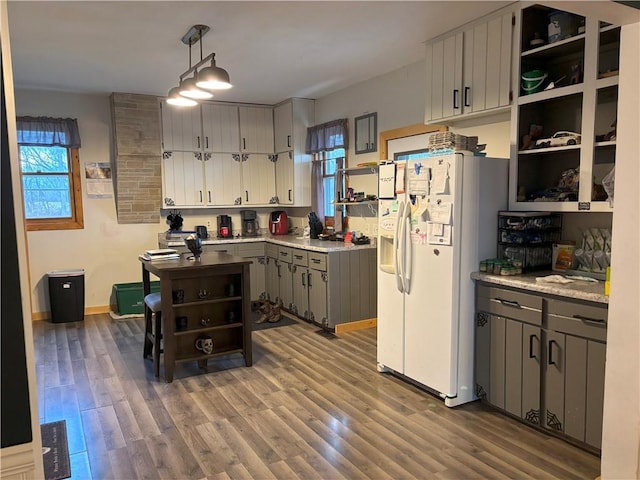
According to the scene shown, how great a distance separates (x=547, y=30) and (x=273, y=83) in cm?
301

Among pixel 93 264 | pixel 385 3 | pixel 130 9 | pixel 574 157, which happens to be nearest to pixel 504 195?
pixel 574 157

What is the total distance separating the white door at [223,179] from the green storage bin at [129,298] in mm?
1401

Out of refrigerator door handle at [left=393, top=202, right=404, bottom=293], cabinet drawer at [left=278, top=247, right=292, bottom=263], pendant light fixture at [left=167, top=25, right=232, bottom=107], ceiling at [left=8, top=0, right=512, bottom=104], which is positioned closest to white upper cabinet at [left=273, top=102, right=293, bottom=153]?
ceiling at [left=8, top=0, right=512, bottom=104]

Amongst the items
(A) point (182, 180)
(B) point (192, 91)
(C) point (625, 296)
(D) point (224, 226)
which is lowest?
(C) point (625, 296)

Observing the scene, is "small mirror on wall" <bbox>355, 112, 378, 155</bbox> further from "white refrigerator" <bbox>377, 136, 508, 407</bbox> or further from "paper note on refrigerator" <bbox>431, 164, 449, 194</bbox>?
"paper note on refrigerator" <bbox>431, 164, 449, 194</bbox>

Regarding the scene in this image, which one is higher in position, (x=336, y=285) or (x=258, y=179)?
(x=258, y=179)

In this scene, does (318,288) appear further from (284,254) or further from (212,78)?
(212,78)

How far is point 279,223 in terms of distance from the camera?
6.43m

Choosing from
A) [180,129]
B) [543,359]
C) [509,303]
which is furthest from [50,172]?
[543,359]

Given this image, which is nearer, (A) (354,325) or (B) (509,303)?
(B) (509,303)

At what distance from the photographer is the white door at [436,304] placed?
9.83ft

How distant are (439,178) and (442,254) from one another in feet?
1.61

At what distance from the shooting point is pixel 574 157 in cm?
310

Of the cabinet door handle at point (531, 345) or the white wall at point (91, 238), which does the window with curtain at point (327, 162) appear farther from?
the cabinet door handle at point (531, 345)
